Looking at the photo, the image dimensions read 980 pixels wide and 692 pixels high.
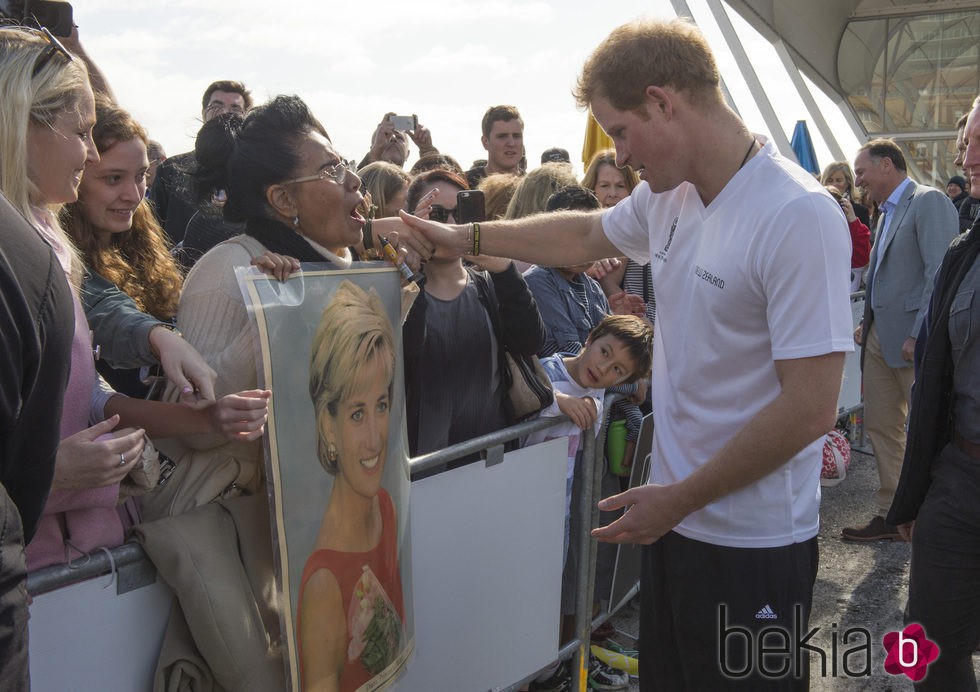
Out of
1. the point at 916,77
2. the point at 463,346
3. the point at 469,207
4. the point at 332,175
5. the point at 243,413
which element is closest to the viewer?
the point at 243,413

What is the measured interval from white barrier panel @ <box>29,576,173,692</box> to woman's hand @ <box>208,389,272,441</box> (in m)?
0.39

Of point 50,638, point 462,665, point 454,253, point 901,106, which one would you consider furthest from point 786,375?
point 901,106

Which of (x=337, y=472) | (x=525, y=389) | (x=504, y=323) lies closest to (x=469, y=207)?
(x=504, y=323)

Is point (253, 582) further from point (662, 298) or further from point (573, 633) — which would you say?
point (573, 633)

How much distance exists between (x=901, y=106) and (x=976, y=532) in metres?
27.5

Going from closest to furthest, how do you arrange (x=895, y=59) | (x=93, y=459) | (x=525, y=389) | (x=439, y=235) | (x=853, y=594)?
(x=93, y=459) < (x=439, y=235) < (x=525, y=389) < (x=853, y=594) < (x=895, y=59)

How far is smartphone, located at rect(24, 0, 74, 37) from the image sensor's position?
2.54 m

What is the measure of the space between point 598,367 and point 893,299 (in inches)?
134

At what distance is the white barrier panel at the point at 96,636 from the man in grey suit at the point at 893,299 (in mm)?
4835

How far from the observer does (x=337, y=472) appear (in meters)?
2.20

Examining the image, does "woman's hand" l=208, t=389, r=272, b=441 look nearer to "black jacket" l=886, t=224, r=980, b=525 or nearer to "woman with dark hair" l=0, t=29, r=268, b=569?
"woman with dark hair" l=0, t=29, r=268, b=569

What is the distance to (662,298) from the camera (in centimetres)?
257

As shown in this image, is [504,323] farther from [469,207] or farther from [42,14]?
[42,14]

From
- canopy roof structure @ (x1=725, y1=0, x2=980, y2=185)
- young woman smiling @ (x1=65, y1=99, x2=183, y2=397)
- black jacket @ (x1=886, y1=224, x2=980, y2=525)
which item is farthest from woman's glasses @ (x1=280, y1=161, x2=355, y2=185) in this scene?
canopy roof structure @ (x1=725, y1=0, x2=980, y2=185)
